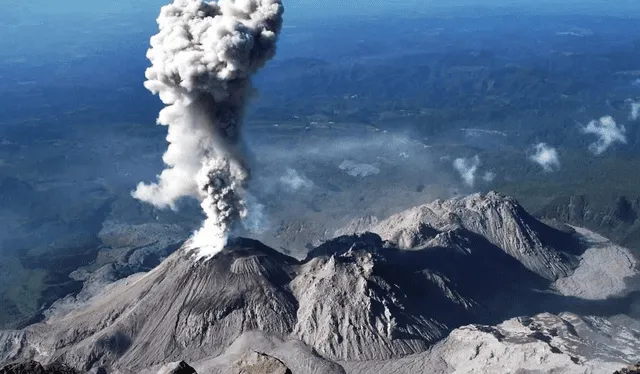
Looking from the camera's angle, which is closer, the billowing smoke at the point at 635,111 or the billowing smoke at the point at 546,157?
the billowing smoke at the point at 546,157

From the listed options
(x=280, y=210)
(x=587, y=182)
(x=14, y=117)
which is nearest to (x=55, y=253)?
(x=280, y=210)

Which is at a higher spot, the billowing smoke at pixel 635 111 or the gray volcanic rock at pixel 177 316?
the gray volcanic rock at pixel 177 316

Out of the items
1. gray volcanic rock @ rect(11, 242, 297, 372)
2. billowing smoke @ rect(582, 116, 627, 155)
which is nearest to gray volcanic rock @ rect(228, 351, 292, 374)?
gray volcanic rock @ rect(11, 242, 297, 372)

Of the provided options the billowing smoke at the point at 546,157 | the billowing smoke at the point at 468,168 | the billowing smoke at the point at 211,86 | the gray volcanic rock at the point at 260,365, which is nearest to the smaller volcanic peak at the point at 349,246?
the billowing smoke at the point at 211,86

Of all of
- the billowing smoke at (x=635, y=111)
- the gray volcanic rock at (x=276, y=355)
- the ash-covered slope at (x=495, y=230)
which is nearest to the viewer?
the gray volcanic rock at (x=276, y=355)

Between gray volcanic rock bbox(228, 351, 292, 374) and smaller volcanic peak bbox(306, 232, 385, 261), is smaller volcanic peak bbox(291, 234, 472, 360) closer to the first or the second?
smaller volcanic peak bbox(306, 232, 385, 261)

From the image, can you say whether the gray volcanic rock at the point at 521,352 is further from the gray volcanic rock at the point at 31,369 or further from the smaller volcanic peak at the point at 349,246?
the gray volcanic rock at the point at 31,369

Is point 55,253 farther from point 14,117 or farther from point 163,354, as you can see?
point 14,117
